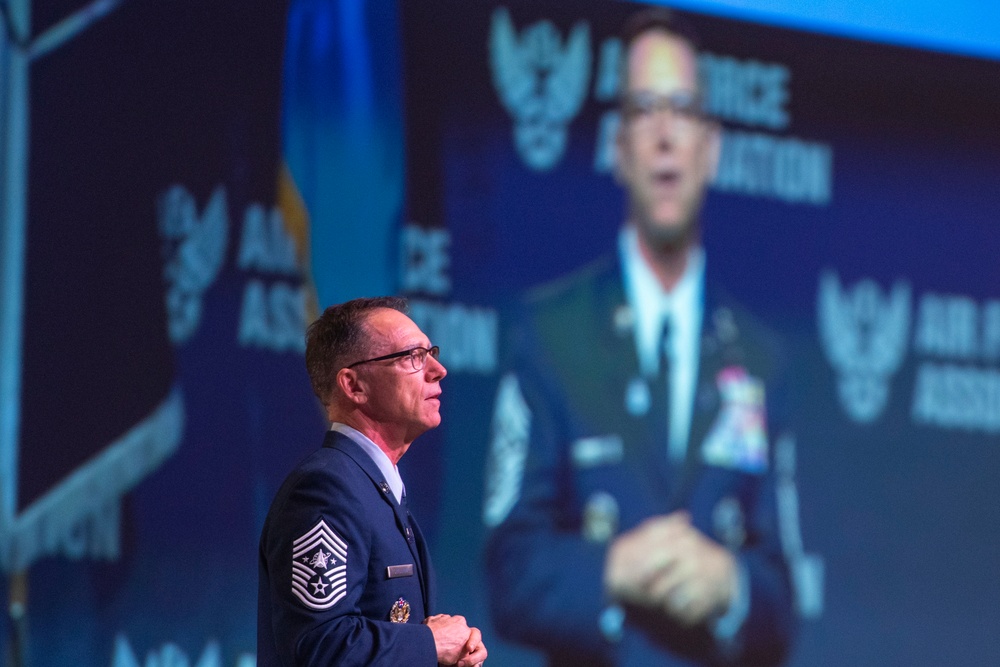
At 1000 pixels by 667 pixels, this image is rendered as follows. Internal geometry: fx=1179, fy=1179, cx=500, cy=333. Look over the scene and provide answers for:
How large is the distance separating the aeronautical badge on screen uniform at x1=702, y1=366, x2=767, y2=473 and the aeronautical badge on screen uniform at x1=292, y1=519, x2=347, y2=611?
9.17 ft

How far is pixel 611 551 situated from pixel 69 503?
177cm

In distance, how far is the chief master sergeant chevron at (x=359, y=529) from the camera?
157cm

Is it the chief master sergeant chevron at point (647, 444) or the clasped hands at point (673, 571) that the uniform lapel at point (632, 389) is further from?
the clasped hands at point (673, 571)

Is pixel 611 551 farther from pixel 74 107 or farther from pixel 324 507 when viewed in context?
pixel 324 507

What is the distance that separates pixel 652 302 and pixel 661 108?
0.71 meters

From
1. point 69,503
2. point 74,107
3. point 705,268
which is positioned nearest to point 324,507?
point 69,503

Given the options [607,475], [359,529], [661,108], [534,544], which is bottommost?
[534,544]

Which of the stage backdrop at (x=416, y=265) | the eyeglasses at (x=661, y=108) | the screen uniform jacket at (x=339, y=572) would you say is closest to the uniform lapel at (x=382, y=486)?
the screen uniform jacket at (x=339, y=572)

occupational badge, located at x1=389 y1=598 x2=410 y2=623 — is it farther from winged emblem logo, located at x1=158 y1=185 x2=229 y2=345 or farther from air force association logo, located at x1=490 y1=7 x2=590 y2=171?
air force association logo, located at x1=490 y1=7 x2=590 y2=171

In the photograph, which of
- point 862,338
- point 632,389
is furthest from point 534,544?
point 862,338

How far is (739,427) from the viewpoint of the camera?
4.29m

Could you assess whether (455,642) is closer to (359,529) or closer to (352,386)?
(359,529)

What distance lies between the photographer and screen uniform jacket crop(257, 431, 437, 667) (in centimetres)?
156

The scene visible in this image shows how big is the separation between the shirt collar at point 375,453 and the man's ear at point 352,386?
0.05m
